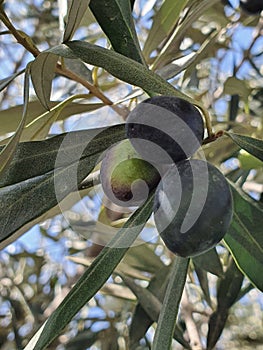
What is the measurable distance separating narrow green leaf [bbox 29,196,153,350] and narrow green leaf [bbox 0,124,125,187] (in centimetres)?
11

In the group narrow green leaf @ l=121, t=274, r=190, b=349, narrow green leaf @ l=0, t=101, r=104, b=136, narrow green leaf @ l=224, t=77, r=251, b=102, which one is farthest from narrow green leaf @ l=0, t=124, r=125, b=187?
narrow green leaf @ l=224, t=77, r=251, b=102

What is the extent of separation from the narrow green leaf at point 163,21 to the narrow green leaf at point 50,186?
1.57 feet

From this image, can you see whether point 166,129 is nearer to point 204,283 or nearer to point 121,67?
point 121,67

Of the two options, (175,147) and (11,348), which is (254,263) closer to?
(175,147)

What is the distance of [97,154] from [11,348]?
171 centimetres

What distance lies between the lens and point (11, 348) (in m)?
2.40

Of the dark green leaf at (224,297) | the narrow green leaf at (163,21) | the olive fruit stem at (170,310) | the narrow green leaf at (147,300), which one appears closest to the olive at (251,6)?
the narrow green leaf at (163,21)

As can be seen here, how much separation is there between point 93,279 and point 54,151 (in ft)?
0.58

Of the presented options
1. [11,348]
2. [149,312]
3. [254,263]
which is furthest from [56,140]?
[11,348]

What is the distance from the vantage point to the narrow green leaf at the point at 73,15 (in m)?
0.82

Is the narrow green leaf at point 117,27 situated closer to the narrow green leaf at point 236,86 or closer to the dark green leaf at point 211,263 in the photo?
the dark green leaf at point 211,263

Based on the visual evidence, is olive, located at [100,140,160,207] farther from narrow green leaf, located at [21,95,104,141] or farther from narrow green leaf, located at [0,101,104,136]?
narrow green leaf, located at [0,101,104,136]

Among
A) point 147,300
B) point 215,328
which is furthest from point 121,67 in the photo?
point 215,328

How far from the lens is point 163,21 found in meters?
1.35
